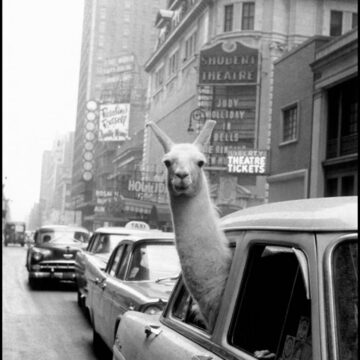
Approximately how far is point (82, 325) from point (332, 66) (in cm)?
1528

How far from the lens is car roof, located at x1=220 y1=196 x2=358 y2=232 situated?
2451mm

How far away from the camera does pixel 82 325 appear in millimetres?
11109

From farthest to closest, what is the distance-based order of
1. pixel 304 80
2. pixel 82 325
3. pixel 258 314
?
pixel 304 80, pixel 82 325, pixel 258 314

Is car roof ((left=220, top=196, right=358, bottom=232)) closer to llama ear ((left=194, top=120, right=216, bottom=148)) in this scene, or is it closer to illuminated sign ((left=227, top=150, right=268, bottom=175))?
llama ear ((left=194, top=120, right=216, bottom=148))

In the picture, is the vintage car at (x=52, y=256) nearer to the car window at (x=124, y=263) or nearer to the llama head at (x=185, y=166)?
the car window at (x=124, y=263)

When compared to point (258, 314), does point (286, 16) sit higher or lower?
higher

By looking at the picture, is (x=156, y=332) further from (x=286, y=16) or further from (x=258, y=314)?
(x=286, y=16)

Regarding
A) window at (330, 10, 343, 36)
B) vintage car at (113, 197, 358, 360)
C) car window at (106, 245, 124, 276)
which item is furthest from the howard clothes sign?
vintage car at (113, 197, 358, 360)

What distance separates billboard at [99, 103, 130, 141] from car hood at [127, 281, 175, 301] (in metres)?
75.6

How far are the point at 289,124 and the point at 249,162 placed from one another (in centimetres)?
663

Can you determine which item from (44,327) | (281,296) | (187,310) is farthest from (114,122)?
(281,296)

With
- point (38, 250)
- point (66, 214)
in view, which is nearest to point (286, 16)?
point (38, 250)

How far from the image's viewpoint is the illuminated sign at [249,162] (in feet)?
104

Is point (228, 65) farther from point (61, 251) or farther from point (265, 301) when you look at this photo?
point (265, 301)
